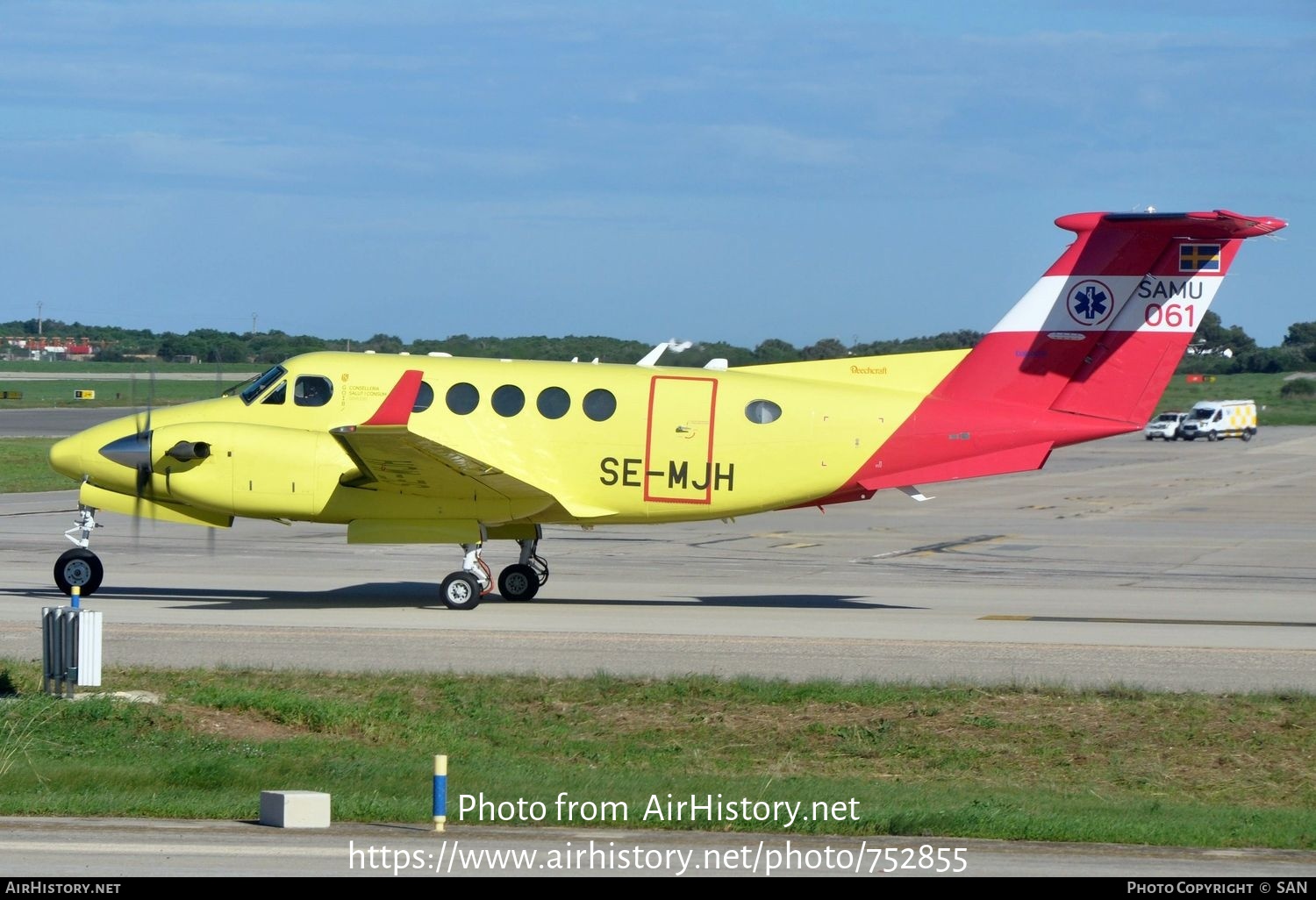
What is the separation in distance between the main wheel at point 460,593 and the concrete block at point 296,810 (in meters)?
11.5

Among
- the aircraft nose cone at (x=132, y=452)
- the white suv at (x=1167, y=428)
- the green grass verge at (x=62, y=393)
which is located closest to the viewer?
the aircraft nose cone at (x=132, y=452)

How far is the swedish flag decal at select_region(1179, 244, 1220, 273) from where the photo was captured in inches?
790

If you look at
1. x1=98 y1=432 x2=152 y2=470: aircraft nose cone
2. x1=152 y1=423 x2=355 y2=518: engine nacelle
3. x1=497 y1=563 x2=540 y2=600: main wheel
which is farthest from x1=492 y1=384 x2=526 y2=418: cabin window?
x1=98 y1=432 x2=152 y2=470: aircraft nose cone

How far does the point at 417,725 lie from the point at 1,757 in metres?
3.74

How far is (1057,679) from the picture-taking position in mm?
16078

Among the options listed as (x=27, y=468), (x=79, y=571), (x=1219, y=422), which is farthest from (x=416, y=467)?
(x=1219, y=422)

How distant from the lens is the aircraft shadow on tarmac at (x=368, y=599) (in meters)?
21.7

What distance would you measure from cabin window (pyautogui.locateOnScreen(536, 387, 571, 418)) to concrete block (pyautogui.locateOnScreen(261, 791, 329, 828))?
12.1 m

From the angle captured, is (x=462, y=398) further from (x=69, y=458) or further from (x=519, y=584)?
(x=69, y=458)

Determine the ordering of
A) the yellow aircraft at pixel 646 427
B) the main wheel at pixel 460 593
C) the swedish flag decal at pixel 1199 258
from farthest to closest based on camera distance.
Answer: the main wheel at pixel 460 593 → the yellow aircraft at pixel 646 427 → the swedish flag decal at pixel 1199 258

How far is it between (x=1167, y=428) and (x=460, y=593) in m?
75.6

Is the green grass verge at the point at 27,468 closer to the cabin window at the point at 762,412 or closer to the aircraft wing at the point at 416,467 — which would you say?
the aircraft wing at the point at 416,467

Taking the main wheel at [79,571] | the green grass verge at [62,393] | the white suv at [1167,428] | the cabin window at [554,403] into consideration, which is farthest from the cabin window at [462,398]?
the white suv at [1167,428]
